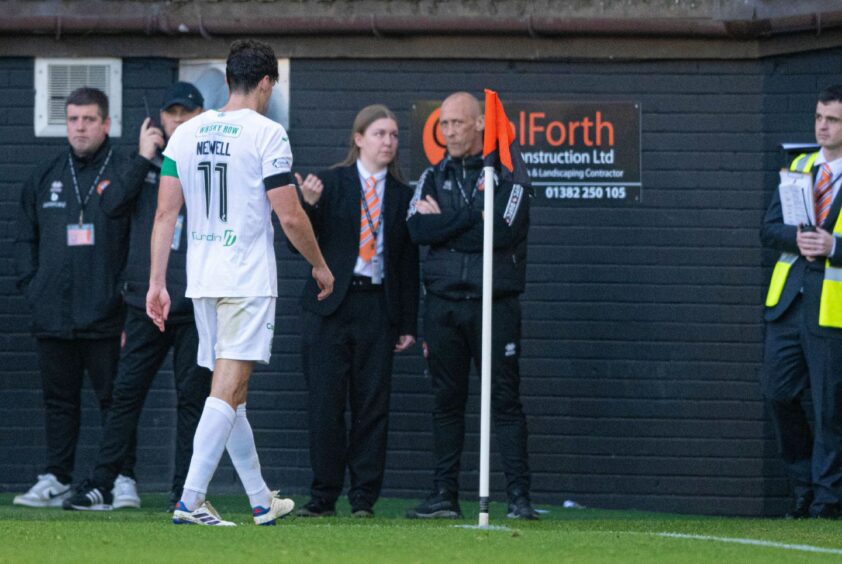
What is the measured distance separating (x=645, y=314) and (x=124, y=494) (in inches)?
149

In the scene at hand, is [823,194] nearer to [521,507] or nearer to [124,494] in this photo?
[521,507]

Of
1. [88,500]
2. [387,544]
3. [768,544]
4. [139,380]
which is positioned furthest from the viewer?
[139,380]

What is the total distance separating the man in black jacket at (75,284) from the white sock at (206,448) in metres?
2.72

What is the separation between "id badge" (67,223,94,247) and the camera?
10.1 metres

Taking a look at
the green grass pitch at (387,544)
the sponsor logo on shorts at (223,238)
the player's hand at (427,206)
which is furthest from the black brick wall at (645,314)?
the sponsor logo on shorts at (223,238)

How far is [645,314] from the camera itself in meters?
11.0

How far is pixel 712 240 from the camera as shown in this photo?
11.0 metres

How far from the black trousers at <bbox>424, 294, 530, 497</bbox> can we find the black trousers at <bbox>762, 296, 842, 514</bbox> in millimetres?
1777

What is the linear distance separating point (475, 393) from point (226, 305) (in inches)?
148

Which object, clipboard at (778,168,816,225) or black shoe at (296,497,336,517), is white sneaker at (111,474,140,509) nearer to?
black shoe at (296,497,336,517)

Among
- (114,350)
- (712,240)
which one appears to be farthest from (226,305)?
(712,240)

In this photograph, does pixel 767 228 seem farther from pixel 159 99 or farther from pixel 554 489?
pixel 159 99

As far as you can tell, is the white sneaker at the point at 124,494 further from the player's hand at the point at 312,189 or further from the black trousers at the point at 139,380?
the player's hand at the point at 312,189

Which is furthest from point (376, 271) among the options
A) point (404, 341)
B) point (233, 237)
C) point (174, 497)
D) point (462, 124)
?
point (233, 237)
